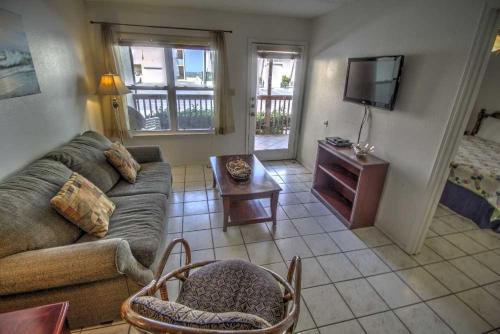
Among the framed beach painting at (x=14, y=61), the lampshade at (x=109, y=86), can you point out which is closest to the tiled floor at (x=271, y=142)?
the lampshade at (x=109, y=86)

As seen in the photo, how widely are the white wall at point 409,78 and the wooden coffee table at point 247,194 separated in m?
1.13

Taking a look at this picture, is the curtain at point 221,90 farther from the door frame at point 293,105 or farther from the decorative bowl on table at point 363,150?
the decorative bowl on table at point 363,150

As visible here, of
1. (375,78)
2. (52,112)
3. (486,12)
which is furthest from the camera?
(375,78)

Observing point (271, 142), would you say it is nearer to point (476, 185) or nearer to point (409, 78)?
point (409, 78)

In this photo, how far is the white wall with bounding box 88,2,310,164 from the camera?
310 centimetres

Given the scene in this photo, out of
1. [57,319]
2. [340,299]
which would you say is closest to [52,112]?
[57,319]

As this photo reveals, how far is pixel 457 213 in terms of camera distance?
2799mm

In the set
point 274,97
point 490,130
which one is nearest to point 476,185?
point 490,130

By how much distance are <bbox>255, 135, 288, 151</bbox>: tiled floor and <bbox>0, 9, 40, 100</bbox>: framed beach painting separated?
3097 mm

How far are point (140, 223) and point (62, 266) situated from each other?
556 mm

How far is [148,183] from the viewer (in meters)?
2.36

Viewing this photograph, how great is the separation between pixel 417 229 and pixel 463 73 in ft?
4.11

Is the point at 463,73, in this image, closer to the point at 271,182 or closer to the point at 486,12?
the point at 486,12

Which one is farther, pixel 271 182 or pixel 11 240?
pixel 271 182
